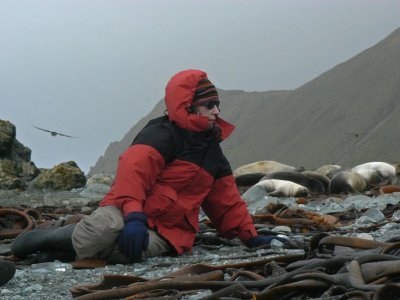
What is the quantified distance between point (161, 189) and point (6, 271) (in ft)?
4.17

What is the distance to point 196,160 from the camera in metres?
5.44

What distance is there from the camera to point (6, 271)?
4363mm

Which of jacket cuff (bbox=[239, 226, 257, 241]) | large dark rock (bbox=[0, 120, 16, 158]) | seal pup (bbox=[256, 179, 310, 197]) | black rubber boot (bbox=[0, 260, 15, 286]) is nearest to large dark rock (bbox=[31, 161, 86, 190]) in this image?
large dark rock (bbox=[0, 120, 16, 158])

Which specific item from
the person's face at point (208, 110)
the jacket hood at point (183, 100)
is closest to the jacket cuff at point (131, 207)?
the jacket hood at point (183, 100)

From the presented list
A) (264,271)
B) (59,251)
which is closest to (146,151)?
(59,251)

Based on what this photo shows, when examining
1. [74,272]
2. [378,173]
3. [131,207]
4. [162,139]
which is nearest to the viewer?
[74,272]

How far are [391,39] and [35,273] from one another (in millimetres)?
106915

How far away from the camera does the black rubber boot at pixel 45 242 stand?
5.30m

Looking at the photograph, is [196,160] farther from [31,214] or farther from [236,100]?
[236,100]

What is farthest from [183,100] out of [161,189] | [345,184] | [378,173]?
[378,173]

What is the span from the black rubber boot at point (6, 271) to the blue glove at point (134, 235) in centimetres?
81

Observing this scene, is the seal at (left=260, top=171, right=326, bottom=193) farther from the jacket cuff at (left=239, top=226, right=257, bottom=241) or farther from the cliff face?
the cliff face

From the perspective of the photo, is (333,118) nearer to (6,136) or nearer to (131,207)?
(6,136)

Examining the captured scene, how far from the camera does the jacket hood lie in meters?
5.34
